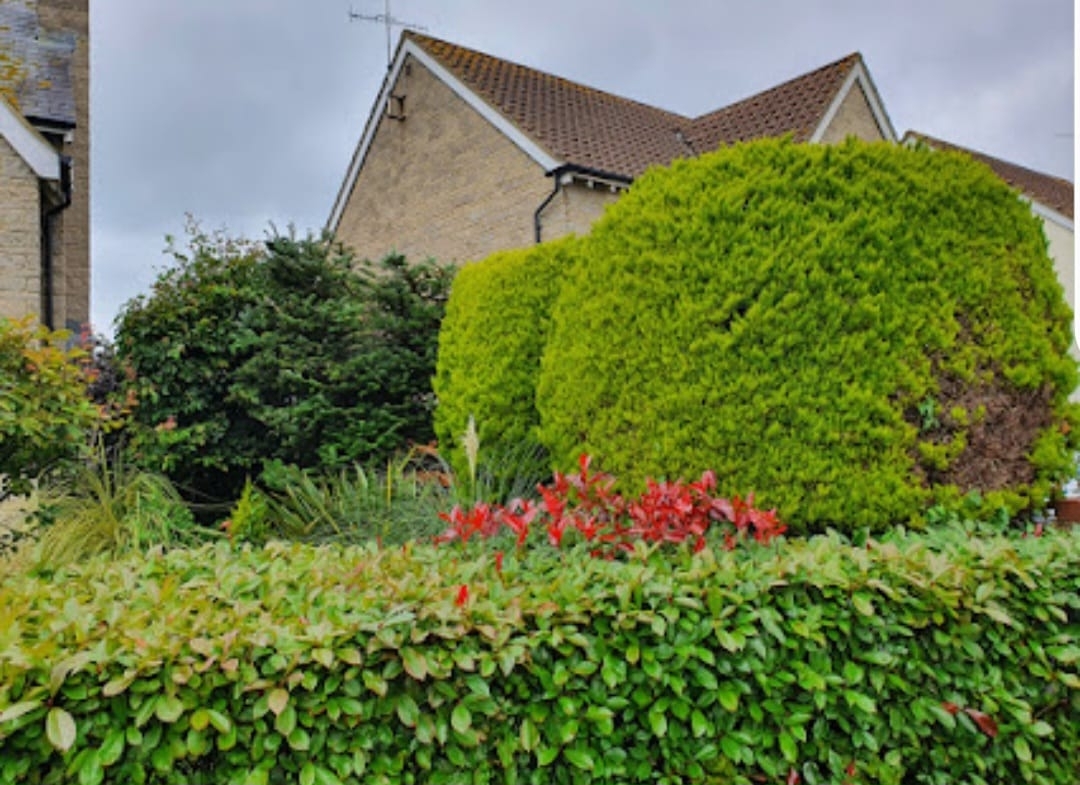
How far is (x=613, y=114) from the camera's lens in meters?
16.5

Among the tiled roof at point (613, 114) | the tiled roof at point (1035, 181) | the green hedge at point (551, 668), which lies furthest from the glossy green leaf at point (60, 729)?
the tiled roof at point (1035, 181)

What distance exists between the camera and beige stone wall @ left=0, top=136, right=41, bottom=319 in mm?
9938

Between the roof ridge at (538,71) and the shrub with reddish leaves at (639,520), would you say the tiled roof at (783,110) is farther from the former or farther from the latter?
the shrub with reddish leaves at (639,520)

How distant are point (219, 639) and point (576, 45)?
9731mm

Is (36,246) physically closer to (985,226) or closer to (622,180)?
(622,180)

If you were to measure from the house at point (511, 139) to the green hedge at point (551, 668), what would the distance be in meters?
10.7

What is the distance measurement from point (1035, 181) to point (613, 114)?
49.2 ft

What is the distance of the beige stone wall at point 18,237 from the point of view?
9.94m

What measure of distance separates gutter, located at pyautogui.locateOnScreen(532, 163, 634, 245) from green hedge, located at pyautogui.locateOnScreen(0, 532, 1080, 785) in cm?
1048

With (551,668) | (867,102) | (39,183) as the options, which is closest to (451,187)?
(39,183)

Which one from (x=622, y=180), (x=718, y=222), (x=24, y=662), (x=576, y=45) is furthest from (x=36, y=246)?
(x=24, y=662)

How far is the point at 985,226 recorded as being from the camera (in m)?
4.53

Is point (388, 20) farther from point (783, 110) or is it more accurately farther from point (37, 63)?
point (783, 110)

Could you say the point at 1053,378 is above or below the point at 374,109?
below
